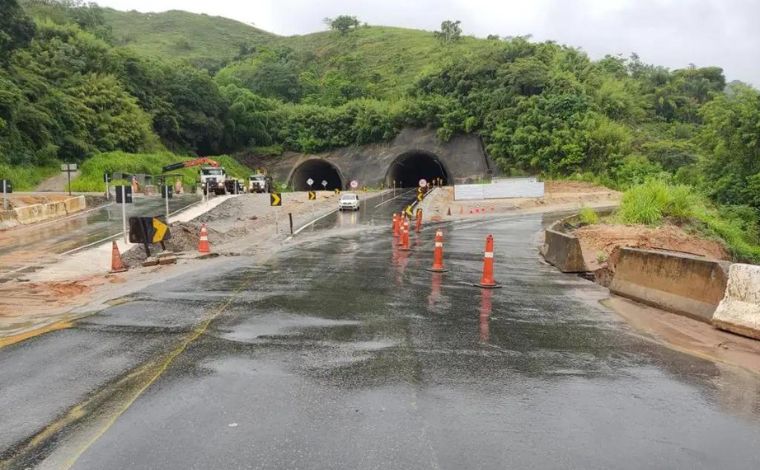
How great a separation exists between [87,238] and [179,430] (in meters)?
21.8

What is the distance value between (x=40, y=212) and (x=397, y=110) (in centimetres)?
4461

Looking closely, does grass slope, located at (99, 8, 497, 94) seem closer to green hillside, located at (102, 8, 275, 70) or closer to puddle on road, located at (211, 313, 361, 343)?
green hillside, located at (102, 8, 275, 70)

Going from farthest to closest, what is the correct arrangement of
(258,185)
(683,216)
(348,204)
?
(258,185) < (348,204) < (683,216)

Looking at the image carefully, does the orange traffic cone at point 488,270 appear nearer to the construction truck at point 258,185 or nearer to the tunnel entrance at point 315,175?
the construction truck at point 258,185

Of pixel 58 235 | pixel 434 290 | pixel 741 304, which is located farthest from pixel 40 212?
pixel 741 304

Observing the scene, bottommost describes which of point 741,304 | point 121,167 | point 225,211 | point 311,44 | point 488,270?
point 225,211

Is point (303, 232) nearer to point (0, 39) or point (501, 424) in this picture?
point (501, 424)

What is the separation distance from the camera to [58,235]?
25297mm

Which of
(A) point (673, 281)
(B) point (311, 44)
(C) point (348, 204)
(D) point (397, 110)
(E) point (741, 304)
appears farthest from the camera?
(B) point (311, 44)

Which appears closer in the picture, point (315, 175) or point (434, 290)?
point (434, 290)

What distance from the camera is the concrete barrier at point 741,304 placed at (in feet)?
27.6

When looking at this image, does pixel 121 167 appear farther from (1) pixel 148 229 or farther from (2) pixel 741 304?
(2) pixel 741 304

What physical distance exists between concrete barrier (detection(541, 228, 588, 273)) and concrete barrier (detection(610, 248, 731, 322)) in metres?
3.38

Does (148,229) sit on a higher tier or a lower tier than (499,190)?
lower
